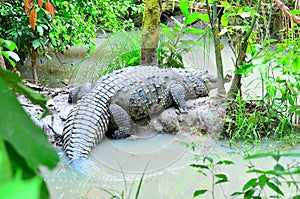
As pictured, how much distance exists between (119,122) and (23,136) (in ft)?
9.67

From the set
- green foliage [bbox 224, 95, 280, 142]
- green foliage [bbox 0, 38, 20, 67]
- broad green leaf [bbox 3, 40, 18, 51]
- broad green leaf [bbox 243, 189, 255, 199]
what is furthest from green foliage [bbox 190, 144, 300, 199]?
broad green leaf [bbox 3, 40, 18, 51]

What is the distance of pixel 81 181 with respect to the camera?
7.99 feet

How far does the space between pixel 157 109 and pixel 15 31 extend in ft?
4.66

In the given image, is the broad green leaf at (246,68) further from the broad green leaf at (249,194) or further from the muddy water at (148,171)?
the broad green leaf at (249,194)

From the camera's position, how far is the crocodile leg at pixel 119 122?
316 centimetres

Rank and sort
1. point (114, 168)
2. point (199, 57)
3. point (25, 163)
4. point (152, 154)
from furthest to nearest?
point (199, 57) < point (152, 154) < point (114, 168) < point (25, 163)

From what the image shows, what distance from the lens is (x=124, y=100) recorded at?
129 inches

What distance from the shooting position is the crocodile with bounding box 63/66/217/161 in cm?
300

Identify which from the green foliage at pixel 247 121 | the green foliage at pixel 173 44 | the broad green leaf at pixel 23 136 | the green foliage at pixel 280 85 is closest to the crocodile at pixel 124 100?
the green foliage at pixel 173 44

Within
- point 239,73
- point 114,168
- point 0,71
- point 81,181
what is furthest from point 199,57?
point 0,71

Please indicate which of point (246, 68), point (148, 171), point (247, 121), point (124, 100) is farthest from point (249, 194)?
point (124, 100)

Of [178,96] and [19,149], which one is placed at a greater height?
[19,149]

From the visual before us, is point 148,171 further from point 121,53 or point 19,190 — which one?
point 19,190

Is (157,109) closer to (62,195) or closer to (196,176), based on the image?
(196,176)
